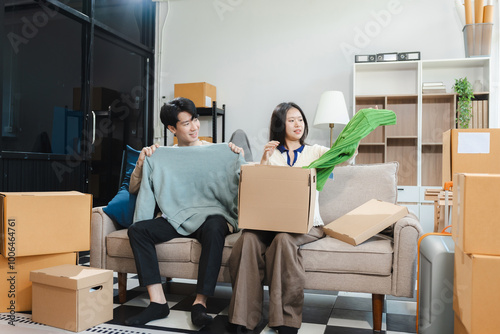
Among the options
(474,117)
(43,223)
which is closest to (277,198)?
(43,223)

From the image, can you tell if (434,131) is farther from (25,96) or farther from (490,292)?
(25,96)

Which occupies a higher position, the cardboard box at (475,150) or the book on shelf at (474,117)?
the book on shelf at (474,117)

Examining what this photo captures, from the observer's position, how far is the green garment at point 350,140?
6.40ft

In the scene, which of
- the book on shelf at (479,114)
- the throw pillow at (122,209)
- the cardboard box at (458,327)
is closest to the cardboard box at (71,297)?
the throw pillow at (122,209)

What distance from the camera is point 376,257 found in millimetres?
1877

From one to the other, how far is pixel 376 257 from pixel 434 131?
106 inches

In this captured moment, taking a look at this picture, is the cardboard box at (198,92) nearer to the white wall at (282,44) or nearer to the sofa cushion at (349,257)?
the white wall at (282,44)

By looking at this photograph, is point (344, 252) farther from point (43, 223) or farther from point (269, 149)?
point (43, 223)

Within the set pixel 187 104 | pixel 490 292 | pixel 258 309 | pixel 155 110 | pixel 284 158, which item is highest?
pixel 155 110

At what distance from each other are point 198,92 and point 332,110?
1427 millimetres

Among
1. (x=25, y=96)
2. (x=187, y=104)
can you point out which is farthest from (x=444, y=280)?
(x=25, y=96)

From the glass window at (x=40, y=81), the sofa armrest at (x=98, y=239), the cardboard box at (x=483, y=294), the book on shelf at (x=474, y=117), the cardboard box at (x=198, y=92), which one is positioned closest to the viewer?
the cardboard box at (x=483, y=294)

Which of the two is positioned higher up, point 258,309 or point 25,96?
point 25,96

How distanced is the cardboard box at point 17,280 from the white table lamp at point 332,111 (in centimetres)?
262
